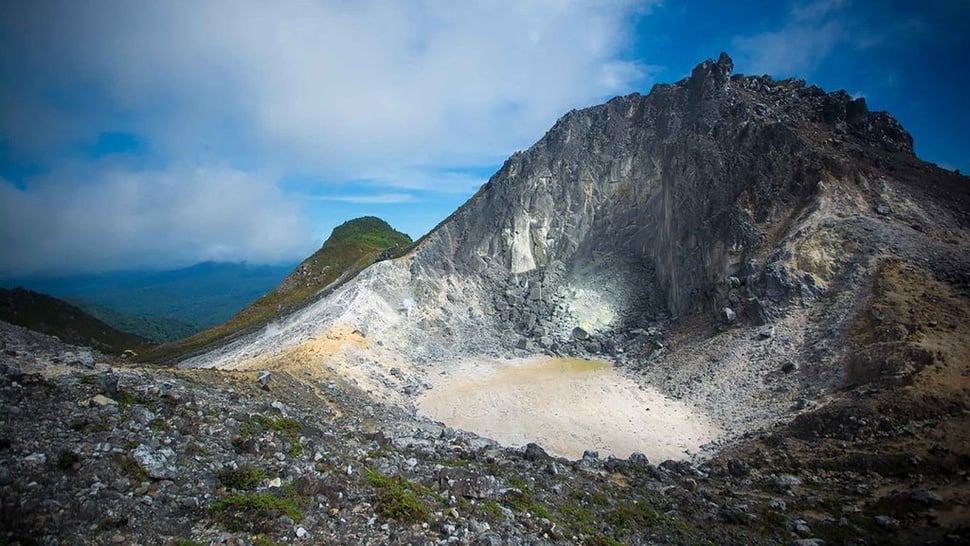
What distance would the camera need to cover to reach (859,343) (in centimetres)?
2545

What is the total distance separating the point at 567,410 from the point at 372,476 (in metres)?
19.6

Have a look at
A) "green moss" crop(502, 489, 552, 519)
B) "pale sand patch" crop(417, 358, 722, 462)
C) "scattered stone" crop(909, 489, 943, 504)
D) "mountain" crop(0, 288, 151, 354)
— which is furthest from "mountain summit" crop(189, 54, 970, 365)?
"mountain" crop(0, 288, 151, 354)

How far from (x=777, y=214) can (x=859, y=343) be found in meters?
14.4

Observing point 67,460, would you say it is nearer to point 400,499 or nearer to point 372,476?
point 372,476

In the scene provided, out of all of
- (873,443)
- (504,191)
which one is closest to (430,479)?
(873,443)

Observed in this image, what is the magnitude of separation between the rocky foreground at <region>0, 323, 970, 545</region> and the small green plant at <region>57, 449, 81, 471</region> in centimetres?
3

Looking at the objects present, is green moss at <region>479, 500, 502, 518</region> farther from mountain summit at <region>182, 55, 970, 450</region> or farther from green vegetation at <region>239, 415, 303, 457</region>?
mountain summit at <region>182, 55, 970, 450</region>

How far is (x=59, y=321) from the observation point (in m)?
70.5

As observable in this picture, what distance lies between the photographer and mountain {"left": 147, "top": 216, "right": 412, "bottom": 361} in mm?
57094

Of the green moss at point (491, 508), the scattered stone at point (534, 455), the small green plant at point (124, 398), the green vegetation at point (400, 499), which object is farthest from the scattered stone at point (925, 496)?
the small green plant at point (124, 398)

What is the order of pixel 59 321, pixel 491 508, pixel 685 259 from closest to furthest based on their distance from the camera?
A: pixel 491 508, pixel 685 259, pixel 59 321

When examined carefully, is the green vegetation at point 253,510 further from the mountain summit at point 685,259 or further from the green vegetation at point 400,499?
the mountain summit at point 685,259

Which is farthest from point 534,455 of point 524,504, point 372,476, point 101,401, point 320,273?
point 320,273

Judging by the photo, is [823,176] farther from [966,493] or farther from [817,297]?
[966,493]
